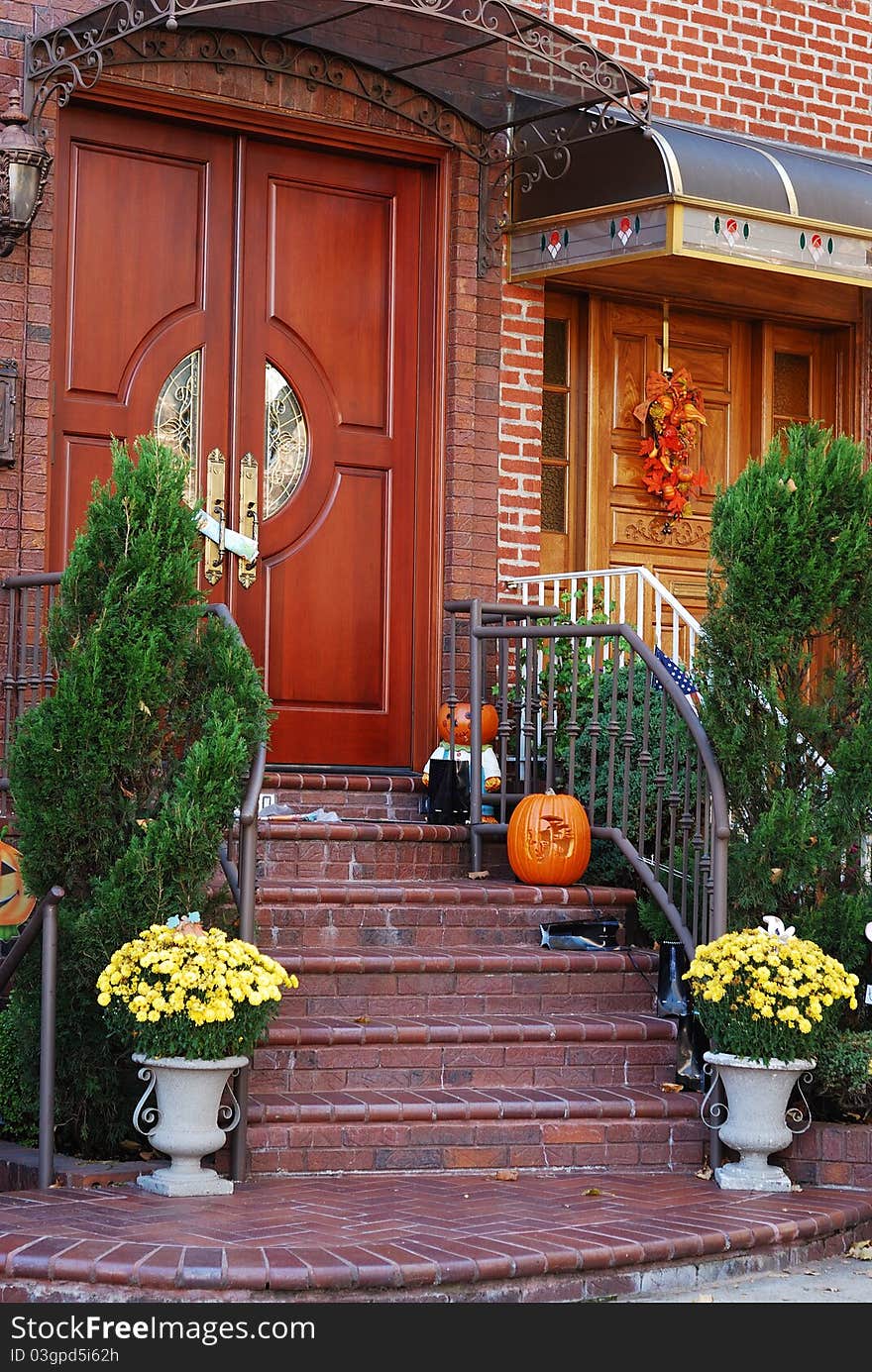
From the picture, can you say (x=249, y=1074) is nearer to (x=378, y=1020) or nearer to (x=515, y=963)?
(x=378, y=1020)

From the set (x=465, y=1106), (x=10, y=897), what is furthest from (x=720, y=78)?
(x=465, y=1106)

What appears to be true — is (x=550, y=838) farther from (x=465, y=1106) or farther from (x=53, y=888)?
(x=53, y=888)

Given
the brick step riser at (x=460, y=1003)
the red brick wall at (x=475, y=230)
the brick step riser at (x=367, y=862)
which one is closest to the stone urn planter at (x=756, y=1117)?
the brick step riser at (x=460, y=1003)

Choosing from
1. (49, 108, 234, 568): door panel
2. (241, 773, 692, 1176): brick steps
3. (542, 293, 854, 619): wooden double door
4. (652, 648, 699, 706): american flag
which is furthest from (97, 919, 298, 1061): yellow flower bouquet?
(542, 293, 854, 619): wooden double door

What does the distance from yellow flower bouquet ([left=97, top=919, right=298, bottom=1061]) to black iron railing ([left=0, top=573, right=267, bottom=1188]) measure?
0.20m

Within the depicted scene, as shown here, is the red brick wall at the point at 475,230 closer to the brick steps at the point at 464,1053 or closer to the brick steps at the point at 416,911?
the brick steps at the point at 416,911

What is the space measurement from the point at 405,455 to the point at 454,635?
86 cm

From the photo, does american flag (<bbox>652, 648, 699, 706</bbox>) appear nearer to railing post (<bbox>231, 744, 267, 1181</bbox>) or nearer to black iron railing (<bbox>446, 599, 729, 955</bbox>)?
black iron railing (<bbox>446, 599, 729, 955</bbox>)

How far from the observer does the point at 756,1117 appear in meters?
5.98

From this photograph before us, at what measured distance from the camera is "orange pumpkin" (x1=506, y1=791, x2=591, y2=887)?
7.31 meters

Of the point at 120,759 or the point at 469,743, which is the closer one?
the point at 120,759

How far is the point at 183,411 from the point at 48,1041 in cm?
325

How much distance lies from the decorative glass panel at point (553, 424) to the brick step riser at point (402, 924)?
273 cm

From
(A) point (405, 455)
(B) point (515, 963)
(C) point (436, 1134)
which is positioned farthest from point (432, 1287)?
(A) point (405, 455)
